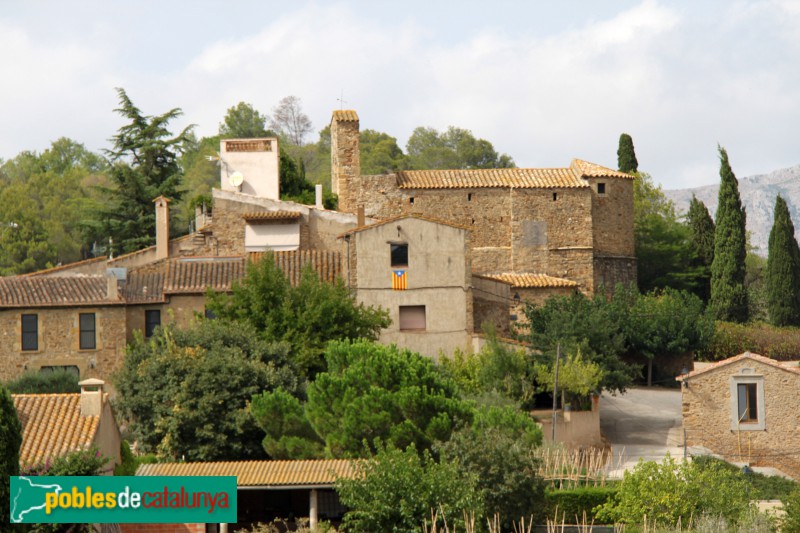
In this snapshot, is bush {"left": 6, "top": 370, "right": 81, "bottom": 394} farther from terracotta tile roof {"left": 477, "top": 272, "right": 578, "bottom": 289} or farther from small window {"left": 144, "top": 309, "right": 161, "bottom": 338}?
terracotta tile roof {"left": 477, "top": 272, "right": 578, "bottom": 289}

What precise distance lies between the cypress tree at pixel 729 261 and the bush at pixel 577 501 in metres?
24.5

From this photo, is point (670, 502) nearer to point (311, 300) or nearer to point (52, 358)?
point (311, 300)

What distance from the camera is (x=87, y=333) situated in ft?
138

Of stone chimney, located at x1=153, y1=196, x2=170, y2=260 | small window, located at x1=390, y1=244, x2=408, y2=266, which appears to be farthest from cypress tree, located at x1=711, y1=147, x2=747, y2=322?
stone chimney, located at x1=153, y1=196, x2=170, y2=260

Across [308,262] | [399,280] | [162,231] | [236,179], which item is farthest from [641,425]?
[236,179]

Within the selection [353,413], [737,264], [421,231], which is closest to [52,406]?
[353,413]

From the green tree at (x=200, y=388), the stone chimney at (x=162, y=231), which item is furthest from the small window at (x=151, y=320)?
the stone chimney at (x=162, y=231)

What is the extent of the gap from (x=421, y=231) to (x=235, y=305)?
628cm

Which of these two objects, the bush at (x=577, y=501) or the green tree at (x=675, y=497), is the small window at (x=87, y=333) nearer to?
the bush at (x=577, y=501)

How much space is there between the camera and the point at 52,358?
41719 mm

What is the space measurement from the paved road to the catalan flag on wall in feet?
24.4

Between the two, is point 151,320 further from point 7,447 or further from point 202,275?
point 7,447

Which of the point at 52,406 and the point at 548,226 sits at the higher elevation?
the point at 548,226

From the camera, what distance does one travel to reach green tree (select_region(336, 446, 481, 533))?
→ 84.1 feet
